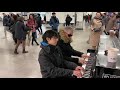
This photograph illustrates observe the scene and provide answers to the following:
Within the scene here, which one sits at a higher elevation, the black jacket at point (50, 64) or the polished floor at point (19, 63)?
the black jacket at point (50, 64)

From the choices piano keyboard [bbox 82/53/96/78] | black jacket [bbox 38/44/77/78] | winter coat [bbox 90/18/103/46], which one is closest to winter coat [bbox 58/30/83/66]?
piano keyboard [bbox 82/53/96/78]

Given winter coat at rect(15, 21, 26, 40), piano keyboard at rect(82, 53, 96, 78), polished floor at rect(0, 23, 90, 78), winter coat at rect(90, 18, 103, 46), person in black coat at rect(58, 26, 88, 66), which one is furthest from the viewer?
winter coat at rect(15, 21, 26, 40)

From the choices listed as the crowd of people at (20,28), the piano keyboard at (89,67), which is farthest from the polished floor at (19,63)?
the piano keyboard at (89,67)

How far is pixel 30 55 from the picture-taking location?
6285 millimetres

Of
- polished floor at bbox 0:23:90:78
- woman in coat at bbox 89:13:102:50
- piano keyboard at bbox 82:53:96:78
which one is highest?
woman in coat at bbox 89:13:102:50

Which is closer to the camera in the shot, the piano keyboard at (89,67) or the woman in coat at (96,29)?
the piano keyboard at (89,67)

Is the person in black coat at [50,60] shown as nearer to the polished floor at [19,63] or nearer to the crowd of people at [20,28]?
the polished floor at [19,63]

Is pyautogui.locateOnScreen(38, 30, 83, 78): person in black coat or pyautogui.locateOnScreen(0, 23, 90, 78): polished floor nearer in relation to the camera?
pyautogui.locateOnScreen(38, 30, 83, 78): person in black coat

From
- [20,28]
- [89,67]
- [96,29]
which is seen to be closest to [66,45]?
[89,67]

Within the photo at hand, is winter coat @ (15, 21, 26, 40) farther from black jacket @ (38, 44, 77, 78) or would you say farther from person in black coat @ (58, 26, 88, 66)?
black jacket @ (38, 44, 77, 78)

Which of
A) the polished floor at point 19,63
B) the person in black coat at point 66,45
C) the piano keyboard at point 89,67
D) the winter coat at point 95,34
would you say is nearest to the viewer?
the piano keyboard at point 89,67
